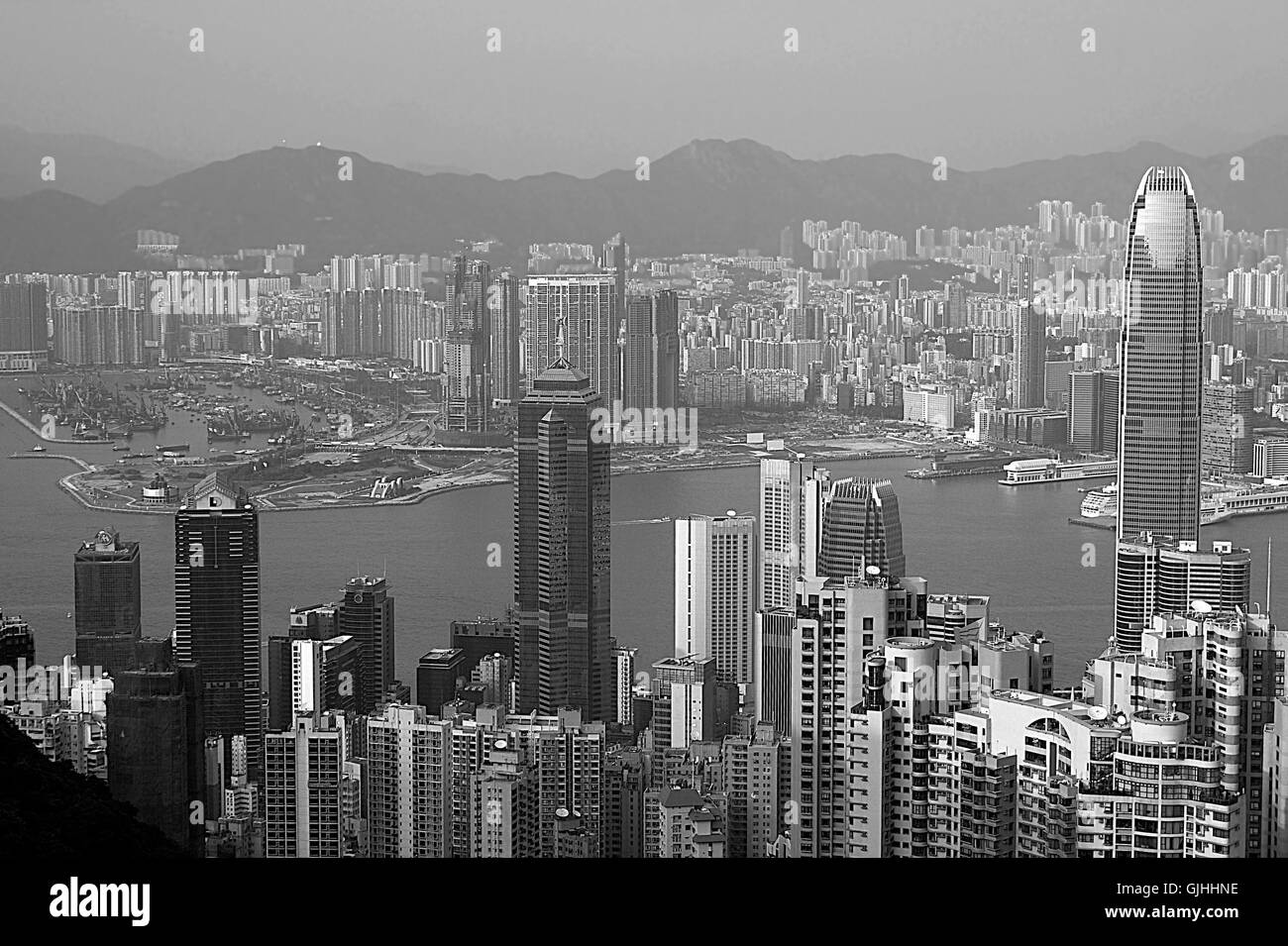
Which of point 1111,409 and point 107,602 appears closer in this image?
point 107,602

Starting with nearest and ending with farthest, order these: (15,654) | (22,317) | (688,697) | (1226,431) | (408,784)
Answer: (408,784)
(688,697)
(15,654)
(22,317)
(1226,431)

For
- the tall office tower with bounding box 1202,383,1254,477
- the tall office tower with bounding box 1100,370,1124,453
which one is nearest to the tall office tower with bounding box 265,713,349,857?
the tall office tower with bounding box 1100,370,1124,453

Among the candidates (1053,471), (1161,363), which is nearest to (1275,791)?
(1053,471)

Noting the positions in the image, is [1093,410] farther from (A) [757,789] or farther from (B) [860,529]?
(A) [757,789]

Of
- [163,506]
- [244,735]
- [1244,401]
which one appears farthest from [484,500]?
[1244,401]

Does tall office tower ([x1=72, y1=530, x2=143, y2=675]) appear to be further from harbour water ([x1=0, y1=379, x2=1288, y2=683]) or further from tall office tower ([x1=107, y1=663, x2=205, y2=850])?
tall office tower ([x1=107, y1=663, x2=205, y2=850])

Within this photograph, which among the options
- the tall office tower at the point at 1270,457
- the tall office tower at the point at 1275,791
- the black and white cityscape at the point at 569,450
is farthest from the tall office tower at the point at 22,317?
the tall office tower at the point at 1270,457

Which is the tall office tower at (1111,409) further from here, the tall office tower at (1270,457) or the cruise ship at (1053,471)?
the tall office tower at (1270,457)
